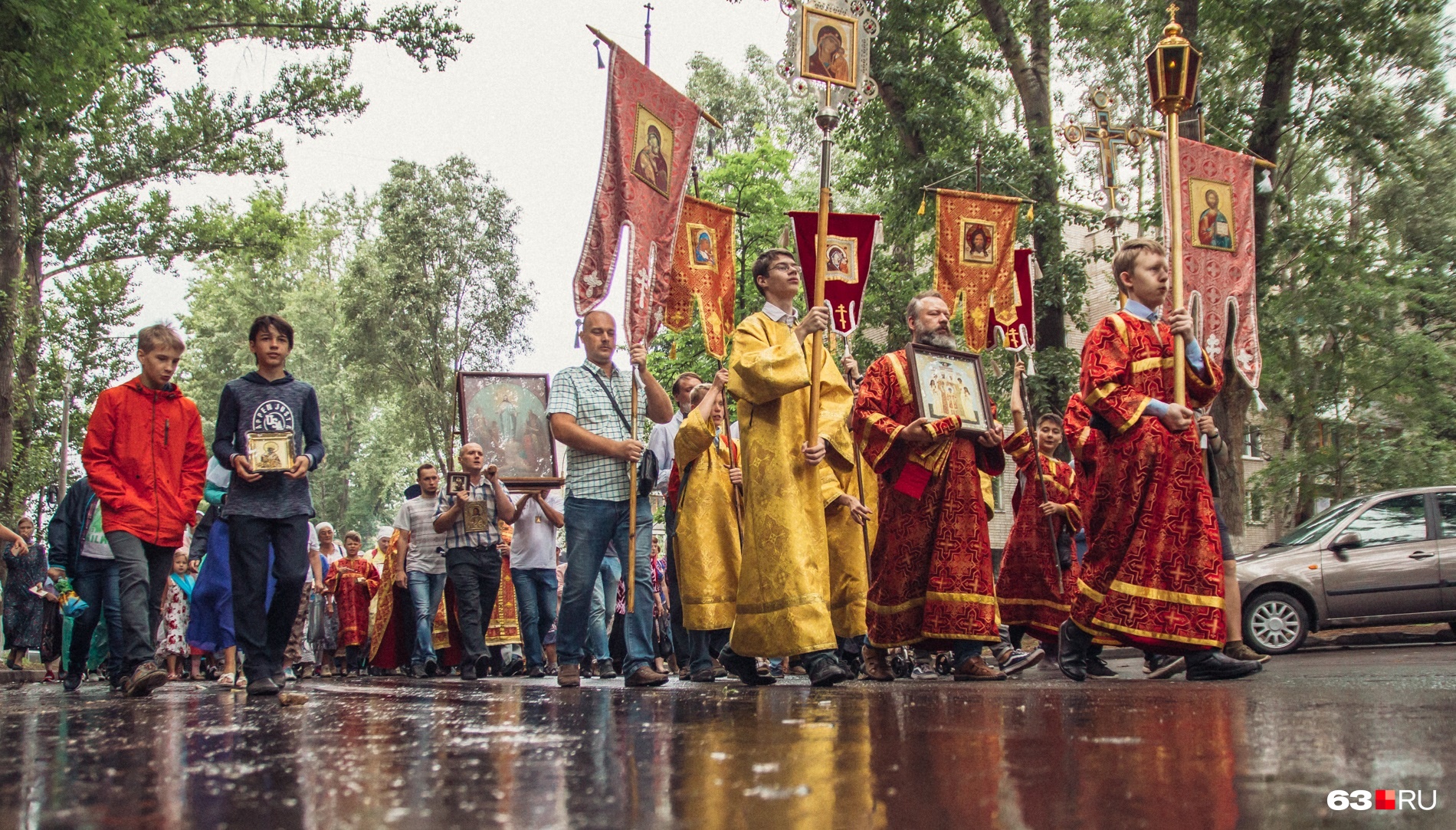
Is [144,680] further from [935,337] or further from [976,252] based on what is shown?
[976,252]

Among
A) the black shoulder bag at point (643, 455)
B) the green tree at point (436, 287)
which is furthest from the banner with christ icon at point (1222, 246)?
the green tree at point (436, 287)

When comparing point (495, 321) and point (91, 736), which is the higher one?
point (495, 321)

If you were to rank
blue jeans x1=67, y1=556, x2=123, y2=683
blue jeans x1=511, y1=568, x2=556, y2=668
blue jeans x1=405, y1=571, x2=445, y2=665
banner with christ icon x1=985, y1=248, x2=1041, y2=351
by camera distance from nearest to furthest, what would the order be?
1. blue jeans x1=67, y1=556, x2=123, y2=683
2. blue jeans x1=511, y1=568, x2=556, y2=668
3. blue jeans x1=405, y1=571, x2=445, y2=665
4. banner with christ icon x1=985, y1=248, x2=1041, y2=351

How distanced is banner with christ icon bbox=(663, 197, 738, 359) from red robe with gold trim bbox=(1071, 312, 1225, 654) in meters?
7.22

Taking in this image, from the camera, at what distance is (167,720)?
513 centimetres

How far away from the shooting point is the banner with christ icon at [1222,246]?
11.6 metres

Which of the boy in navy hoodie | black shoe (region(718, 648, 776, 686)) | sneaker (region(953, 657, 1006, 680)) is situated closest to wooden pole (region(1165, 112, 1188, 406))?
sneaker (region(953, 657, 1006, 680))

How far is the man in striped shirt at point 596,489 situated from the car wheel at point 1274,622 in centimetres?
788

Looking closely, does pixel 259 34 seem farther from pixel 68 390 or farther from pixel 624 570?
pixel 68 390

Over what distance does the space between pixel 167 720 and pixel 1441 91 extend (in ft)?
80.1

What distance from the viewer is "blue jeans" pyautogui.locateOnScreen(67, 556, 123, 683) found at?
28.6 ft

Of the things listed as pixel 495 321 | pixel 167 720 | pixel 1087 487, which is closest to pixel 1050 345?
pixel 1087 487

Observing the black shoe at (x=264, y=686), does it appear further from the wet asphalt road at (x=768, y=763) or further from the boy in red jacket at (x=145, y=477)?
the wet asphalt road at (x=768, y=763)

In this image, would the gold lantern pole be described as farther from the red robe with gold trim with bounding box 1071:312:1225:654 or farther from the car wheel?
the car wheel
